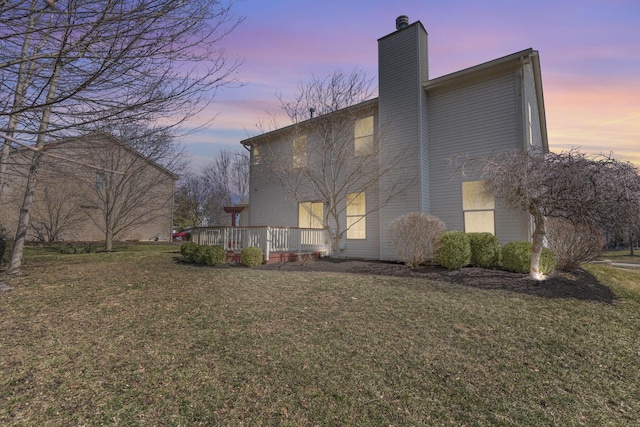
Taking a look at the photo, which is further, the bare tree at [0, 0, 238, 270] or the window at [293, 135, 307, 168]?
the window at [293, 135, 307, 168]

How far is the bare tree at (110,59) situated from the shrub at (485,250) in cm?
687

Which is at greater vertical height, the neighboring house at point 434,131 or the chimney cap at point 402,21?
the chimney cap at point 402,21

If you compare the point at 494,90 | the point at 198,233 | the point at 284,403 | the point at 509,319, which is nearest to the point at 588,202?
the point at 509,319

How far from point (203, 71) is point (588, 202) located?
7.04 metres

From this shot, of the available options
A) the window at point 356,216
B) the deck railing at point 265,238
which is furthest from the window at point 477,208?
the deck railing at point 265,238

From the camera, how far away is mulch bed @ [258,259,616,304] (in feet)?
19.4

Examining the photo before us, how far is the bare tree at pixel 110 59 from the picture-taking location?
279cm

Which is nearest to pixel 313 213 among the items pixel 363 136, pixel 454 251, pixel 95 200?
pixel 363 136

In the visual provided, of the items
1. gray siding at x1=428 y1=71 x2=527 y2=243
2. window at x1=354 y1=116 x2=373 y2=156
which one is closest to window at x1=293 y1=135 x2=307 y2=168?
window at x1=354 y1=116 x2=373 y2=156

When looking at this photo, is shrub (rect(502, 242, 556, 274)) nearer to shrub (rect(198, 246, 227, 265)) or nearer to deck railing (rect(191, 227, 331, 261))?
deck railing (rect(191, 227, 331, 261))

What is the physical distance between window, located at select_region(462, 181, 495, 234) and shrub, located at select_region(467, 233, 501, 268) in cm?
126

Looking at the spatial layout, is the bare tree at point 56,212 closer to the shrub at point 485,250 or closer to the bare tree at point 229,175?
the bare tree at point 229,175

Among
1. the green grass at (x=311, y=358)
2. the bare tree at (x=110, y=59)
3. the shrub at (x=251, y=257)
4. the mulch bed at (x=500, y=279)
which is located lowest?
the green grass at (x=311, y=358)

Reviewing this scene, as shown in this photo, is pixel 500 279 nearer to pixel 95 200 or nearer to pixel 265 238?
pixel 265 238
